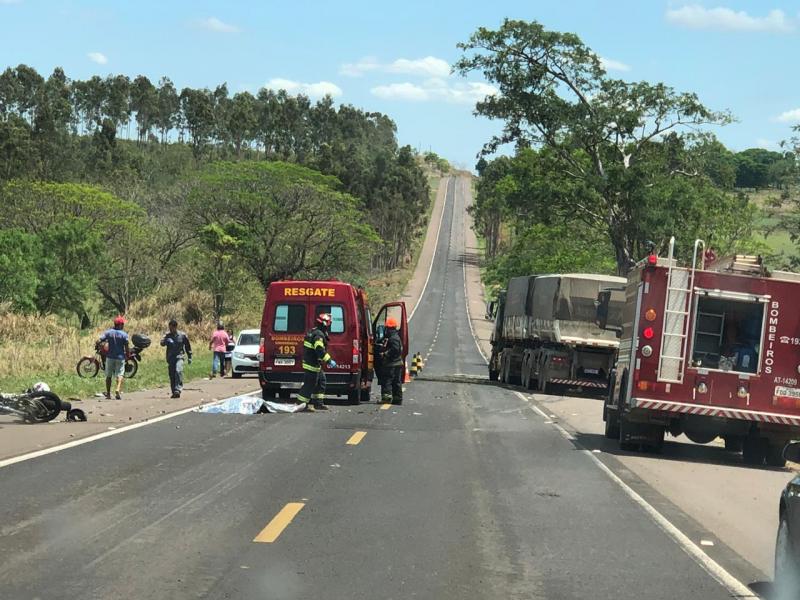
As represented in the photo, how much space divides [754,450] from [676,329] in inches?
92.2

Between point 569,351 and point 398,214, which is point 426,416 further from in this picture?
point 398,214

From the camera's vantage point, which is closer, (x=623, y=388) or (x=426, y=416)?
(x=623, y=388)

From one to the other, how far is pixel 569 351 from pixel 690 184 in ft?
47.5

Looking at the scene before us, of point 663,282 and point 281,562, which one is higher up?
point 663,282

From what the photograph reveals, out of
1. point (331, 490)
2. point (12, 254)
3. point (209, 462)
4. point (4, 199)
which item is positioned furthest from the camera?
point (4, 199)

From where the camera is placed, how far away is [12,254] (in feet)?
164

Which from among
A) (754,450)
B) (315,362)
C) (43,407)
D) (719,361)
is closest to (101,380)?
(315,362)

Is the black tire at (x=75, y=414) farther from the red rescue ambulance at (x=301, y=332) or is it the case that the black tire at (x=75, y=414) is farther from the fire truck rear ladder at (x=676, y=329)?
the fire truck rear ladder at (x=676, y=329)

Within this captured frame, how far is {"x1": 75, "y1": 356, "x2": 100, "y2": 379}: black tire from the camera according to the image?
3009 centimetres

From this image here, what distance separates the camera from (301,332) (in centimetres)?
2264

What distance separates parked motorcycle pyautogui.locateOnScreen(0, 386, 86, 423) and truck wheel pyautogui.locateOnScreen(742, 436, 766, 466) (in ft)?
35.1

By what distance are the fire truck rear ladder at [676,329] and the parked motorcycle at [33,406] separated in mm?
9315

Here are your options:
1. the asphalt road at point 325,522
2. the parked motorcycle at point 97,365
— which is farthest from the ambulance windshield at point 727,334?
the parked motorcycle at point 97,365

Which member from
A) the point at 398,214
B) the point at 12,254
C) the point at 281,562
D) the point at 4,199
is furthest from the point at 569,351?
the point at 398,214
